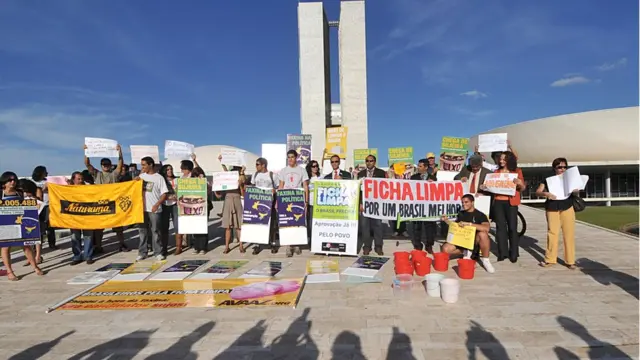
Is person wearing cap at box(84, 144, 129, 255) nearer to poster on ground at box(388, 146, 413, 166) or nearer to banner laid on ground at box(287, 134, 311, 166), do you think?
banner laid on ground at box(287, 134, 311, 166)

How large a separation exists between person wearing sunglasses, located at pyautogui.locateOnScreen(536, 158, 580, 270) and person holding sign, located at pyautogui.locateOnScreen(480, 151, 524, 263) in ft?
1.39

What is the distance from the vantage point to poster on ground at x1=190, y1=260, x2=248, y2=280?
5.66m

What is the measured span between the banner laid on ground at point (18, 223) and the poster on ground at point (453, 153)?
8.67 m

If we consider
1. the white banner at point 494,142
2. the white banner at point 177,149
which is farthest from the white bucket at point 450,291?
the white banner at point 177,149

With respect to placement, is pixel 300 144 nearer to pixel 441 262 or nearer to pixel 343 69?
pixel 441 262

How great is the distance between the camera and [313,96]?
119 feet

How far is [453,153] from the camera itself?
859 cm

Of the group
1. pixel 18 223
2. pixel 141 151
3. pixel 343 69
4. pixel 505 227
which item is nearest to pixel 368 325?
pixel 505 227

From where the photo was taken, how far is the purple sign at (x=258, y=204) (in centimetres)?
738

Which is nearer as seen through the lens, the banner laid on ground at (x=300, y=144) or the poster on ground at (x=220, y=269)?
the poster on ground at (x=220, y=269)

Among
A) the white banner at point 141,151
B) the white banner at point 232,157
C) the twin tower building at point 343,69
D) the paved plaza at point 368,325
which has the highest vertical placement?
the twin tower building at point 343,69

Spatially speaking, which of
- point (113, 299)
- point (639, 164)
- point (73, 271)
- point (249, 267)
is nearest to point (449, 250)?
point (249, 267)

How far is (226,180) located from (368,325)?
4.75 metres

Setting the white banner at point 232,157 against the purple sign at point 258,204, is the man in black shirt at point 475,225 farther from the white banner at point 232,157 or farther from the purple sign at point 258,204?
the white banner at point 232,157
